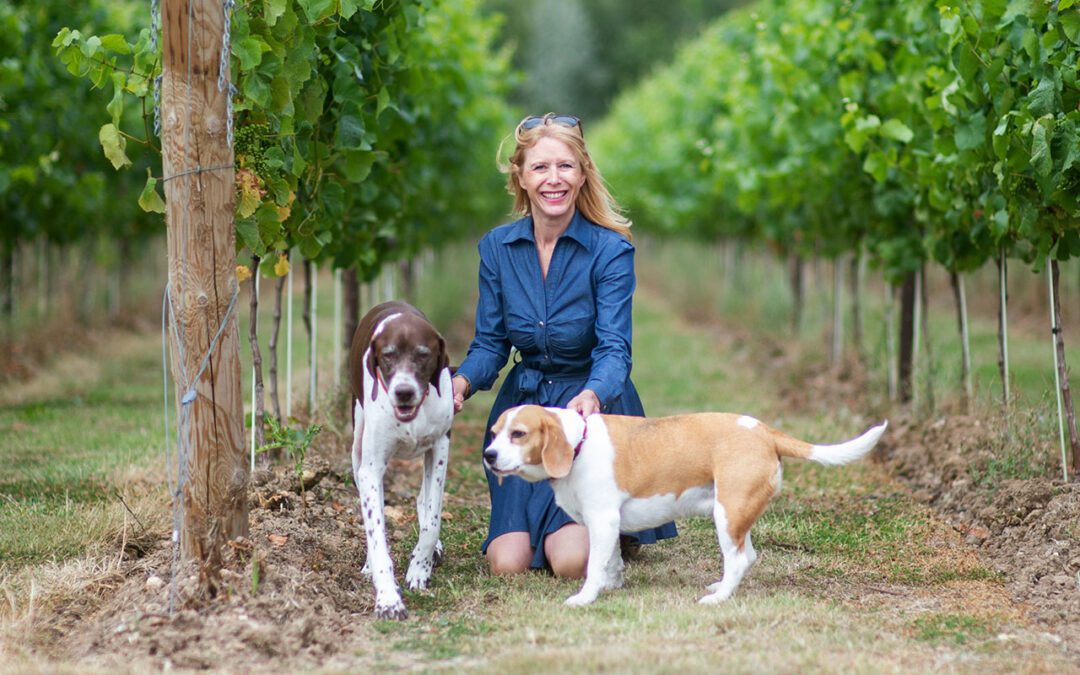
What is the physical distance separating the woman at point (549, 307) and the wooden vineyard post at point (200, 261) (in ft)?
4.27

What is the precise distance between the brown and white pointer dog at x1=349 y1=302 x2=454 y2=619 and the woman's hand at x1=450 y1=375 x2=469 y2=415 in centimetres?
12

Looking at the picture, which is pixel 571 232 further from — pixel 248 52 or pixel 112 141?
pixel 112 141

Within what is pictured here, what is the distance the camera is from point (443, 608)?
5.20 meters

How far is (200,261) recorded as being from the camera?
4.86 metres

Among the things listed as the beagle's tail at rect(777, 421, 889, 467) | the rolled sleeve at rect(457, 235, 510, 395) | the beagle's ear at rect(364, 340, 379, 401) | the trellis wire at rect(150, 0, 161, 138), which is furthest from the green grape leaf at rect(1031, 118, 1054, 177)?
the trellis wire at rect(150, 0, 161, 138)

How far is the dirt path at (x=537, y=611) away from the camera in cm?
427

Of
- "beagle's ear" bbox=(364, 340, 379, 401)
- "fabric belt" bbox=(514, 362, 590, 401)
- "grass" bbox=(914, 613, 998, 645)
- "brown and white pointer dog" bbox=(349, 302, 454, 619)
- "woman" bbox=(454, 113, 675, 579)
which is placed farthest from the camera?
"fabric belt" bbox=(514, 362, 590, 401)

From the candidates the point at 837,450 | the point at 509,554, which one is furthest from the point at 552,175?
the point at 837,450

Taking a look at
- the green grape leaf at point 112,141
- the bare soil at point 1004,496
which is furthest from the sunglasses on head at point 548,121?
the bare soil at point 1004,496

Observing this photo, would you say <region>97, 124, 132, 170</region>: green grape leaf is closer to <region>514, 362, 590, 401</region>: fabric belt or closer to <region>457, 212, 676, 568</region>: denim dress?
<region>457, 212, 676, 568</region>: denim dress

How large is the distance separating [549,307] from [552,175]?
→ 67 centimetres

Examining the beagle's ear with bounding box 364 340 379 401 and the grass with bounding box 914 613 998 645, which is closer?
the grass with bounding box 914 613 998 645

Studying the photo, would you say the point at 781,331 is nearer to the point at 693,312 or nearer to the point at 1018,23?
the point at 693,312

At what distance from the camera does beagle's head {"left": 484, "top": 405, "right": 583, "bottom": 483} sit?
4.84 metres
